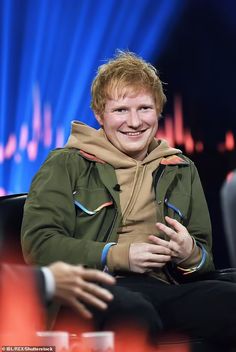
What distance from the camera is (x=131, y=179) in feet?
5.14

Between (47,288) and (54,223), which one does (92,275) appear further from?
(54,223)

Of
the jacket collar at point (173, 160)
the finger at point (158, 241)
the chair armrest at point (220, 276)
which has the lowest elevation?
the chair armrest at point (220, 276)

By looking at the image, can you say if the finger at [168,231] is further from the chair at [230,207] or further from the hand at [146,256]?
the chair at [230,207]

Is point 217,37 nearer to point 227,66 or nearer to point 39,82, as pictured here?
point 227,66

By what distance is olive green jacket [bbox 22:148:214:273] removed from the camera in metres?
1.44

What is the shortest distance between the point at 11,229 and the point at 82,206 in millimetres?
187

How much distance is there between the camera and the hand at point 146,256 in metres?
1.42

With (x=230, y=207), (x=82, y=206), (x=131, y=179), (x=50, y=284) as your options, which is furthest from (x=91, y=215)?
(x=230, y=207)

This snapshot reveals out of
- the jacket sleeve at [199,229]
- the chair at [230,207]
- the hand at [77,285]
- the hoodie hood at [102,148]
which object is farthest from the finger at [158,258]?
the chair at [230,207]

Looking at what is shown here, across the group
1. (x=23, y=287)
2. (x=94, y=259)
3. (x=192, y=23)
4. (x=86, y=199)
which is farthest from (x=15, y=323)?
(x=192, y=23)

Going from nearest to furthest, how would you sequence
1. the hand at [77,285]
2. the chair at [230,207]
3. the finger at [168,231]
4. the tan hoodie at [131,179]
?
1. the chair at [230,207]
2. the hand at [77,285]
3. the finger at [168,231]
4. the tan hoodie at [131,179]

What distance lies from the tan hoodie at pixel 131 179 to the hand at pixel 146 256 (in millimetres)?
39

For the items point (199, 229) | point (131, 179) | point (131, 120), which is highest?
point (131, 120)

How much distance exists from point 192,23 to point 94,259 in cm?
173
